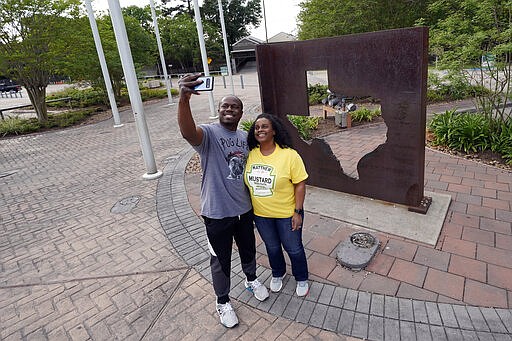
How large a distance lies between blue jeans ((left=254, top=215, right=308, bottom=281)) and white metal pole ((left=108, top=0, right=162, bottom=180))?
159 inches

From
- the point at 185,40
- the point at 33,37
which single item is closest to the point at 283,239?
the point at 33,37

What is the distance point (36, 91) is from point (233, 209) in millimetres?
14441

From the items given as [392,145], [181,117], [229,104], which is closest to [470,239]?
[392,145]

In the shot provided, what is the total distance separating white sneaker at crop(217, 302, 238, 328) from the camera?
2445 mm

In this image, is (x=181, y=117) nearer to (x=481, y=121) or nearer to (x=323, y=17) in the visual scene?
(x=481, y=121)

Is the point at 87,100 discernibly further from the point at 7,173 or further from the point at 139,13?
the point at 139,13

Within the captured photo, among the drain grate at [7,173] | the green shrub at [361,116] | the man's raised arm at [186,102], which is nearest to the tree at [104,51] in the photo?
the drain grate at [7,173]

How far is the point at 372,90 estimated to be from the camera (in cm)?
358

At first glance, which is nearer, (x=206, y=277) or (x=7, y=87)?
(x=206, y=277)

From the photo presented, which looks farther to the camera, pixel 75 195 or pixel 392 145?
pixel 75 195

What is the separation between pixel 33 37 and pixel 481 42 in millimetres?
13425

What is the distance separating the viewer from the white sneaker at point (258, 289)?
8.75ft

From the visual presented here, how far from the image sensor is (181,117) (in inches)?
76.0

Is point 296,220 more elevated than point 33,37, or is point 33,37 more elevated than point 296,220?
point 33,37
